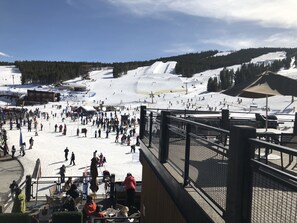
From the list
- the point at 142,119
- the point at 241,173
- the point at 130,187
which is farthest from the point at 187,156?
the point at 130,187

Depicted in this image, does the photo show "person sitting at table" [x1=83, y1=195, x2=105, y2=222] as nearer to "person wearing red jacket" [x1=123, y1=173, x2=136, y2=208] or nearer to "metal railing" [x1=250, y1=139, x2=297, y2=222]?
"person wearing red jacket" [x1=123, y1=173, x2=136, y2=208]

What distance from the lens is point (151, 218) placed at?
560cm

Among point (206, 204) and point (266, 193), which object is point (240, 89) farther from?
point (266, 193)

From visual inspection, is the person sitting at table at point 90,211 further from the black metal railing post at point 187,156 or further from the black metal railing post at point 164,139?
the black metal railing post at point 187,156

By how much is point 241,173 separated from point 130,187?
333 inches

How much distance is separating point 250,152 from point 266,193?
10.6 inches

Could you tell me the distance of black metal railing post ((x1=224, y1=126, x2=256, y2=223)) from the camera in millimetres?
2340

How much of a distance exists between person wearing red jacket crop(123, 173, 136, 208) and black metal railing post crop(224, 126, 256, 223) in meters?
8.13

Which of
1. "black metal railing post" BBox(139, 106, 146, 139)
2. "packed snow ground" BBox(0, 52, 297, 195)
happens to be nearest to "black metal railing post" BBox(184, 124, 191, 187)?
"black metal railing post" BBox(139, 106, 146, 139)

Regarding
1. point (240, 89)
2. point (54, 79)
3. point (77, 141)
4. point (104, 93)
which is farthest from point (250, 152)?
point (54, 79)

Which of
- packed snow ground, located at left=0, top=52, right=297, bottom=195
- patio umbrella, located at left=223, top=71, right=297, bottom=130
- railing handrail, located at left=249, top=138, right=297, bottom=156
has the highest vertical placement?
patio umbrella, located at left=223, top=71, right=297, bottom=130

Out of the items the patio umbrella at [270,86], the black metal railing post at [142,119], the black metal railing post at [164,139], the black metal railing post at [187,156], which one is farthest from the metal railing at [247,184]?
the black metal railing post at [142,119]

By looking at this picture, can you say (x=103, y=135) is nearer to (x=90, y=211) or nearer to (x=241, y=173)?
(x=90, y=211)

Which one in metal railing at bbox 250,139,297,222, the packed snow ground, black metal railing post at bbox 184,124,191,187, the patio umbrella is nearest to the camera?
metal railing at bbox 250,139,297,222
